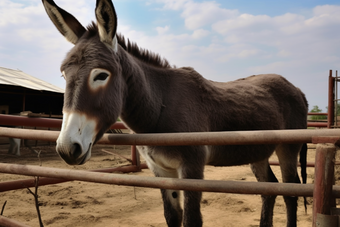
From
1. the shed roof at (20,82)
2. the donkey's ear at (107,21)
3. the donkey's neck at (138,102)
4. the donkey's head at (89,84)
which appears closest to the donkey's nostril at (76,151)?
the donkey's head at (89,84)

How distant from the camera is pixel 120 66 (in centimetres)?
225

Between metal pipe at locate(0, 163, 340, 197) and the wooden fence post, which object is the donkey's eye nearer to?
metal pipe at locate(0, 163, 340, 197)

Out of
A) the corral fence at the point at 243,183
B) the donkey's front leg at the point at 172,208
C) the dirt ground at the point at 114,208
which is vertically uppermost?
the corral fence at the point at 243,183

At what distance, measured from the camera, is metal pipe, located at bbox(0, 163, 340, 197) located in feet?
4.78

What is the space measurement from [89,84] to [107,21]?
533 millimetres

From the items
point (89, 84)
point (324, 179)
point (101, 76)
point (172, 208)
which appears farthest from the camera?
point (172, 208)

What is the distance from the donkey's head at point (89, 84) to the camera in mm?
1739

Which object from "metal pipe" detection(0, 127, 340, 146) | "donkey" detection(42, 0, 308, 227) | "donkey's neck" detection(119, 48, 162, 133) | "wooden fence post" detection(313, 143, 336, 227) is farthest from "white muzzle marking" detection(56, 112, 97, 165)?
"wooden fence post" detection(313, 143, 336, 227)

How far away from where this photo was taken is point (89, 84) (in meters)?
1.94

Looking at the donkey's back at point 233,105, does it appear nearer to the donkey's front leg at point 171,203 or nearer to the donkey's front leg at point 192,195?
the donkey's front leg at point 192,195

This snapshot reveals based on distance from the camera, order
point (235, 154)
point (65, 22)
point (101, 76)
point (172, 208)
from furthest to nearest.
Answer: point (235, 154), point (172, 208), point (65, 22), point (101, 76)

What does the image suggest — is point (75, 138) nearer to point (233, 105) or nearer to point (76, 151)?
point (76, 151)

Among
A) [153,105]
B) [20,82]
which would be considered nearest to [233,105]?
[153,105]

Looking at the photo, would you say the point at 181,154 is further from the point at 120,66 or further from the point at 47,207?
the point at 47,207
